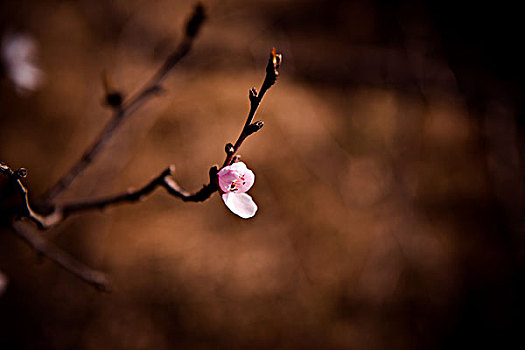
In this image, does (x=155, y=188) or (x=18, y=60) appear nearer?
(x=155, y=188)

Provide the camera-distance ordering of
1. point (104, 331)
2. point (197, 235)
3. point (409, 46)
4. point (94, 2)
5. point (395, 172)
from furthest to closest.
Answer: point (409, 46) < point (395, 172) < point (94, 2) < point (197, 235) < point (104, 331)

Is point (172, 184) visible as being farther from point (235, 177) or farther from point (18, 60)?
point (18, 60)

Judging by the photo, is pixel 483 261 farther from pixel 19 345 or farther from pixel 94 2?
pixel 94 2

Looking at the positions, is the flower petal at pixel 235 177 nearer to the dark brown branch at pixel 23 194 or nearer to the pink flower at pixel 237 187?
the pink flower at pixel 237 187

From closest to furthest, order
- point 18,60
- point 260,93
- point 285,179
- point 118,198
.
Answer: point 260,93
point 118,198
point 18,60
point 285,179

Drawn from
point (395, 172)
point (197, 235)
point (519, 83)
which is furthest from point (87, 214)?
point (519, 83)

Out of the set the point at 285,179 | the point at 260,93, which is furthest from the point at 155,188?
the point at 285,179

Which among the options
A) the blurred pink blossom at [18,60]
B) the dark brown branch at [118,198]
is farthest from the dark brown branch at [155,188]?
the blurred pink blossom at [18,60]
